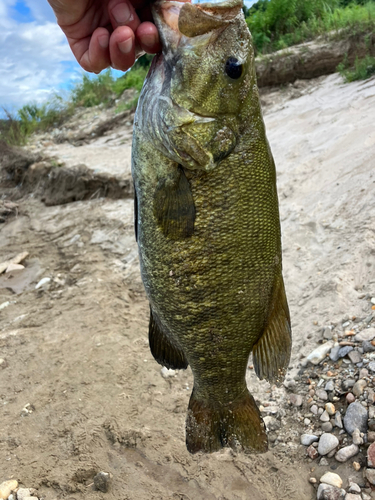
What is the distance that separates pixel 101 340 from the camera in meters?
4.06

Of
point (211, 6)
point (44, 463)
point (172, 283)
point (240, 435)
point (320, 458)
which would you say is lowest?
point (320, 458)

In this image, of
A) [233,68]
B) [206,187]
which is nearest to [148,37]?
[233,68]

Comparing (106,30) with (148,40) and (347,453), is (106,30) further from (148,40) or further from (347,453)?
(347,453)

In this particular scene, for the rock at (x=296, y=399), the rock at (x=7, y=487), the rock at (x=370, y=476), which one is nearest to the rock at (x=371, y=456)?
the rock at (x=370, y=476)

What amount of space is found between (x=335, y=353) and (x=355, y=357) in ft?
0.51

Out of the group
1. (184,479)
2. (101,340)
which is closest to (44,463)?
(184,479)

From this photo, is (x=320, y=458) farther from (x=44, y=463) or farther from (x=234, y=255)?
(x=44, y=463)

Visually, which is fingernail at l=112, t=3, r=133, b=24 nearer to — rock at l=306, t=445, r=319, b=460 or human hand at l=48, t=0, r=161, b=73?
human hand at l=48, t=0, r=161, b=73

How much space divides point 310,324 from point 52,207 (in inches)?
240

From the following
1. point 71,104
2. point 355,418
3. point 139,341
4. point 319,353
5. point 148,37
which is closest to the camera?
point 148,37

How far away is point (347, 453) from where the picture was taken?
2363 millimetres

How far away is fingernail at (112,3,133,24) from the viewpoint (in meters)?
1.88

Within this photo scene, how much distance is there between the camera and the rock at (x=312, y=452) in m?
Result: 2.50

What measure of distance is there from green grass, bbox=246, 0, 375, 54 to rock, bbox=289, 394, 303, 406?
820 cm
